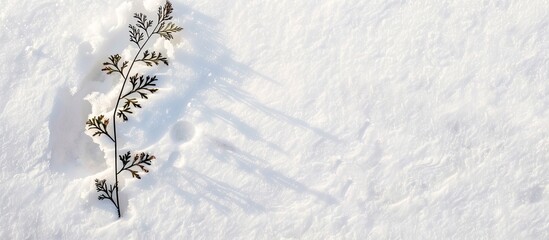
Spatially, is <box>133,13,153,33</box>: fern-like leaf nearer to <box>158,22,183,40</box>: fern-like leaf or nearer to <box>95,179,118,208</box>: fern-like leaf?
<box>158,22,183,40</box>: fern-like leaf

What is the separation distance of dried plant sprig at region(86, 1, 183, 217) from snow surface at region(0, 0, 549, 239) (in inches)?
2.0

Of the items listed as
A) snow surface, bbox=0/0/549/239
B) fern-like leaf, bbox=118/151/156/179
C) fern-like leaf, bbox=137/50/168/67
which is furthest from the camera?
fern-like leaf, bbox=137/50/168/67

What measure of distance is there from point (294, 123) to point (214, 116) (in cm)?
42

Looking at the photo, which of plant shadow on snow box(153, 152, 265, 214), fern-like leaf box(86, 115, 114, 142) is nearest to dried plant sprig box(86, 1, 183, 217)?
fern-like leaf box(86, 115, 114, 142)

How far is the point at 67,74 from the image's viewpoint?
11.6ft

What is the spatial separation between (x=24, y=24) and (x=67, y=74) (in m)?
0.41

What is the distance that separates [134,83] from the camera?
3.42m

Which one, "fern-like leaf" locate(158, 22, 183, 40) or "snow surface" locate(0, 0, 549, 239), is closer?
"snow surface" locate(0, 0, 549, 239)

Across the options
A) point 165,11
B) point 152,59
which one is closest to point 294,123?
point 152,59

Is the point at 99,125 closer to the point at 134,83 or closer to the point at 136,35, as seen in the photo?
the point at 134,83

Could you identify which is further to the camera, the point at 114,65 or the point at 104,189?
the point at 114,65

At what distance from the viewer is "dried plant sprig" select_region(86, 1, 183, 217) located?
3.35 m

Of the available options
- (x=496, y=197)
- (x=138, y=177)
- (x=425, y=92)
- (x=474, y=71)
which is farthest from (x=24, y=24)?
(x=496, y=197)

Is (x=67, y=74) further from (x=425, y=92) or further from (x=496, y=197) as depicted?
(x=496, y=197)
